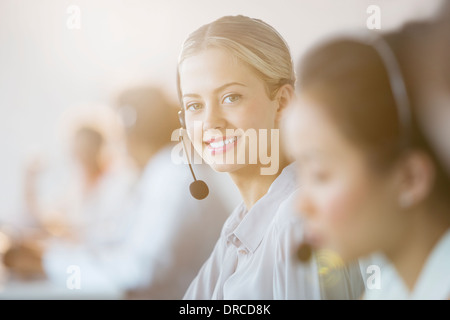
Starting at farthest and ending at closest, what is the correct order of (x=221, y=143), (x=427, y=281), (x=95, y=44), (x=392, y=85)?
(x=95, y=44)
(x=221, y=143)
(x=392, y=85)
(x=427, y=281)

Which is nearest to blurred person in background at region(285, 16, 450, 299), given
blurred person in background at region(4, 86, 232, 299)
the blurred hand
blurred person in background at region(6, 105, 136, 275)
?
blurred person in background at region(4, 86, 232, 299)

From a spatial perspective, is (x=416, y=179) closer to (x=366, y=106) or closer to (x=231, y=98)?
(x=366, y=106)

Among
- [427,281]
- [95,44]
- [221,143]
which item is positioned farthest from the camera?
[95,44]

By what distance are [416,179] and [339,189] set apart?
21cm

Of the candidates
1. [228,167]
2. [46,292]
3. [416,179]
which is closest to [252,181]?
[228,167]

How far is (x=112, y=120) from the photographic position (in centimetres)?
167

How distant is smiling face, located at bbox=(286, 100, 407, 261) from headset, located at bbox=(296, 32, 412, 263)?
97 mm

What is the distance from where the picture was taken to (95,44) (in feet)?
5.51

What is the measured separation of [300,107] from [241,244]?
48 cm

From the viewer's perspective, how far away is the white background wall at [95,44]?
64.2 inches

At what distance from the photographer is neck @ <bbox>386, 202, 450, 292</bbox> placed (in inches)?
53.1

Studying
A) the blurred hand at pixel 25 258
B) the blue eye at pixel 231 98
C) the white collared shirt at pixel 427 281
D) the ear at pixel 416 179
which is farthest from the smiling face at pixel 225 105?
the blurred hand at pixel 25 258
